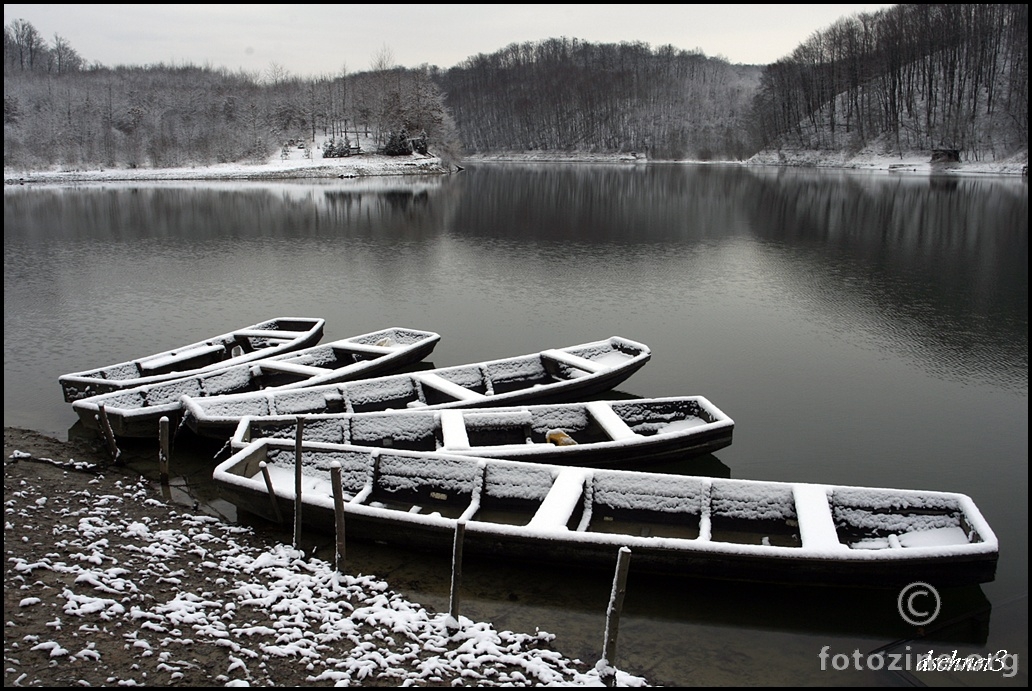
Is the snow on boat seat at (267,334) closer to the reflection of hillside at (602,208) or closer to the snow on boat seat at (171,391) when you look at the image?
the snow on boat seat at (171,391)

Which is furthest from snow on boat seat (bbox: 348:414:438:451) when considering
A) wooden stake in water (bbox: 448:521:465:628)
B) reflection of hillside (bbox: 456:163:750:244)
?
reflection of hillside (bbox: 456:163:750:244)

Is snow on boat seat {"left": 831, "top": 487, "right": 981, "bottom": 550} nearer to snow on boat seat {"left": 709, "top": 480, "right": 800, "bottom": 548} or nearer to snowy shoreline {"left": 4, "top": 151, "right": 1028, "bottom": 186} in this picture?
snow on boat seat {"left": 709, "top": 480, "right": 800, "bottom": 548}

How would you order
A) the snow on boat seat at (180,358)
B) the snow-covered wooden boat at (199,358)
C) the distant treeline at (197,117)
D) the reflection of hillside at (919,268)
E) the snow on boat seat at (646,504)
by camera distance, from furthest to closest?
the distant treeline at (197,117), the reflection of hillside at (919,268), the snow on boat seat at (180,358), the snow-covered wooden boat at (199,358), the snow on boat seat at (646,504)

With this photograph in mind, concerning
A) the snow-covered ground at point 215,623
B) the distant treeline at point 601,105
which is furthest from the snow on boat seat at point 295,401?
the distant treeline at point 601,105

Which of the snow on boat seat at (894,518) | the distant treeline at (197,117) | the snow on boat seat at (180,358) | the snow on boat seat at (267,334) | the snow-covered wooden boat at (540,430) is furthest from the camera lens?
the distant treeline at (197,117)

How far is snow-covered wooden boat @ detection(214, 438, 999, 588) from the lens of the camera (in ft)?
29.9

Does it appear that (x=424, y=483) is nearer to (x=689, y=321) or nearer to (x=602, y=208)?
(x=689, y=321)

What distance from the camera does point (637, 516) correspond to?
10648mm

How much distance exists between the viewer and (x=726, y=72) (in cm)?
19150

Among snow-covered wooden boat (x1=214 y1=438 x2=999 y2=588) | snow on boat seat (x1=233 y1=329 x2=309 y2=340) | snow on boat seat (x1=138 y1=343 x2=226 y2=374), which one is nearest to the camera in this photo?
snow-covered wooden boat (x1=214 y1=438 x2=999 y2=588)

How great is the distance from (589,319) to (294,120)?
308 ft

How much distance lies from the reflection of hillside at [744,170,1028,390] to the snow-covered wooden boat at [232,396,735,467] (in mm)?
9451

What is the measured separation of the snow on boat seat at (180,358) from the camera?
53.7 ft

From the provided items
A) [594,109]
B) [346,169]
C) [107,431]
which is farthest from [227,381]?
[594,109]
